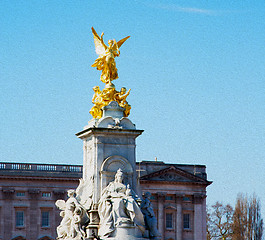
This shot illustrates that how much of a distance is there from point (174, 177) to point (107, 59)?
198ft

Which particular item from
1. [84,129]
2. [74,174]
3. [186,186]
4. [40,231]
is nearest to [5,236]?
[40,231]

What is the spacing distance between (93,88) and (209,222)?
71.5 m

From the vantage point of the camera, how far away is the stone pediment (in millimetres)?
98625

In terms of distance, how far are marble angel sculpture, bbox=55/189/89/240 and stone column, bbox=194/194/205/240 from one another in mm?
61695

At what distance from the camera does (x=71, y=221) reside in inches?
1492

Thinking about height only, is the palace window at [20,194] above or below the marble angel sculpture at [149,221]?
above

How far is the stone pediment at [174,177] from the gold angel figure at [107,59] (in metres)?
58.0

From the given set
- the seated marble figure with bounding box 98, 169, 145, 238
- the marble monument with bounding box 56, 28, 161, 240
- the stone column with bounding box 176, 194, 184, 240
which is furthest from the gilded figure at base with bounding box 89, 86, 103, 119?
the stone column with bounding box 176, 194, 184, 240

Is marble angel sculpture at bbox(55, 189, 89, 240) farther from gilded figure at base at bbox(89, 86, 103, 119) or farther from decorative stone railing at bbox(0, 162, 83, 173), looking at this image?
decorative stone railing at bbox(0, 162, 83, 173)

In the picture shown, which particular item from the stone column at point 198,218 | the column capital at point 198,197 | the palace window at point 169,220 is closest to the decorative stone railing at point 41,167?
the palace window at point 169,220

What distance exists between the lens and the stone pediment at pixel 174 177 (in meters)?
98.6

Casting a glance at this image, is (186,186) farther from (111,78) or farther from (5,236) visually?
(111,78)

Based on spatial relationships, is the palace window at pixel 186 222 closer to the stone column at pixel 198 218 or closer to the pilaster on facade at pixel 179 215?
the pilaster on facade at pixel 179 215

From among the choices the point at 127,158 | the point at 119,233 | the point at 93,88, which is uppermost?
the point at 93,88
